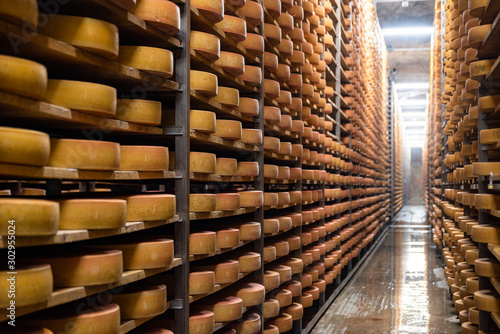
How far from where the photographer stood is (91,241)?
9.09ft

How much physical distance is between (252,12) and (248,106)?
0.61 metres

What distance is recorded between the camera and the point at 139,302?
2477mm

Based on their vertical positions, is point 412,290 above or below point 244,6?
below

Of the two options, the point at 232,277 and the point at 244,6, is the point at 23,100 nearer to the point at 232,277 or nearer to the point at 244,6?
the point at 232,277

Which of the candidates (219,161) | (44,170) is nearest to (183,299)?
(219,161)

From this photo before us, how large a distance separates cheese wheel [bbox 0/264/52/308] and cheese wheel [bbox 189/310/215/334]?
1285 mm

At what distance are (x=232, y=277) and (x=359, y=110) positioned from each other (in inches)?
263

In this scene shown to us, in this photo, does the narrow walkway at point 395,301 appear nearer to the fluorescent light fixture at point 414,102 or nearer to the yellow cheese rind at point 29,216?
the yellow cheese rind at point 29,216

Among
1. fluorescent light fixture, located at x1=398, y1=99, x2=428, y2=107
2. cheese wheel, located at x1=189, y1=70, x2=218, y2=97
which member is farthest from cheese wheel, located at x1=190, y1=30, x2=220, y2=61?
fluorescent light fixture, located at x1=398, y1=99, x2=428, y2=107

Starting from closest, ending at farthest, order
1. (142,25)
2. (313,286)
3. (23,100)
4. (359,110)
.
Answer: (23,100), (142,25), (313,286), (359,110)

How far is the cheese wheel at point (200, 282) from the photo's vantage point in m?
3.02

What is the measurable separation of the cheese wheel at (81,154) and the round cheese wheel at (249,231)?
5.49 feet

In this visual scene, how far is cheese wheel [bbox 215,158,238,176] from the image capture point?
3.45 m

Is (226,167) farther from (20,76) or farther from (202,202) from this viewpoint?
(20,76)
